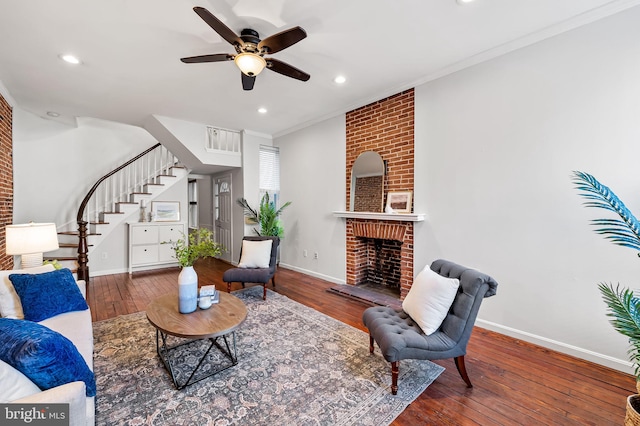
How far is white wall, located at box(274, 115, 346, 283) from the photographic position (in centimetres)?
451

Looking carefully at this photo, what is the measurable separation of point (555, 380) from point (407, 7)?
3128 millimetres

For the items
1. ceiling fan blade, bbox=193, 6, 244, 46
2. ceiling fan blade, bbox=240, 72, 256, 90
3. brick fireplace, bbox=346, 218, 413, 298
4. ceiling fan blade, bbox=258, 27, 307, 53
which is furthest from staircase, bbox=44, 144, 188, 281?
ceiling fan blade, bbox=258, 27, 307, 53

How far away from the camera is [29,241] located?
2.71 metres

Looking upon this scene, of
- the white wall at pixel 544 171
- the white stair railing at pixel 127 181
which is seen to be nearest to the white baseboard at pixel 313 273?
the white wall at pixel 544 171

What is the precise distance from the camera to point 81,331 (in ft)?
6.35

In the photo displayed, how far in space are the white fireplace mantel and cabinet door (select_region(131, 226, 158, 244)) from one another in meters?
3.80

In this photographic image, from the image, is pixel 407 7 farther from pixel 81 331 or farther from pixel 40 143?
pixel 40 143

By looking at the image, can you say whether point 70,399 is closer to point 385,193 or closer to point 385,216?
point 385,216

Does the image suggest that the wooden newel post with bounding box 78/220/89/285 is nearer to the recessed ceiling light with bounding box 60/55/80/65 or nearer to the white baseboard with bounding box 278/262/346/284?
the recessed ceiling light with bounding box 60/55/80/65

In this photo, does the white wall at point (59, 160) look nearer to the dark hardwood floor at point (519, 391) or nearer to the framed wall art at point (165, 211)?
the framed wall art at point (165, 211)

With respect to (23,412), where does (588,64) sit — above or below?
above

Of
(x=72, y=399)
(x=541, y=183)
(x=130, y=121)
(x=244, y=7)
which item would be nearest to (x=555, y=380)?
(x=541, y=183)

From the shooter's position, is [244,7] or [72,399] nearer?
[72,399]

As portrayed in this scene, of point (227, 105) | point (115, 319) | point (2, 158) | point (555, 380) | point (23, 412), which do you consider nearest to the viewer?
point (23, 412)
